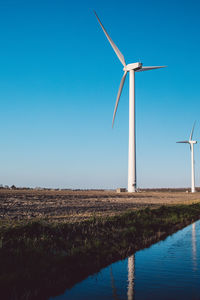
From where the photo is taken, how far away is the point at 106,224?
20.8 m

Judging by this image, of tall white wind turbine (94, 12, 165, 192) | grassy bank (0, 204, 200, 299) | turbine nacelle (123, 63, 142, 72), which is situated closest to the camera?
grassy bank (0, 204, 200, 299)

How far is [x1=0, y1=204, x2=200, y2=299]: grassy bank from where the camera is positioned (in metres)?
10.5

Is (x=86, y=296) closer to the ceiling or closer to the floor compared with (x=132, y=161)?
closer to the floor

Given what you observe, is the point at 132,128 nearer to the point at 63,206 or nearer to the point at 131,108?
the point at 131,108

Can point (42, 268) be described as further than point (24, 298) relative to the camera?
Yes

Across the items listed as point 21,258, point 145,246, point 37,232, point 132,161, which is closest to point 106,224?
point 145,246

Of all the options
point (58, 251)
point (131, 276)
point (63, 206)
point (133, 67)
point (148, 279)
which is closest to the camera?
point (148, 279)

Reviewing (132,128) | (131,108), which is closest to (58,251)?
(132,128)

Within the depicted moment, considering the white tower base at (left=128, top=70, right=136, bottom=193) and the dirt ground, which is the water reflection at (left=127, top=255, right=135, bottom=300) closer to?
the dirt ground

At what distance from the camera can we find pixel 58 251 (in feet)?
46.0

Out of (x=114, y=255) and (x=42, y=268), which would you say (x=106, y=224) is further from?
(x=42, y=268)

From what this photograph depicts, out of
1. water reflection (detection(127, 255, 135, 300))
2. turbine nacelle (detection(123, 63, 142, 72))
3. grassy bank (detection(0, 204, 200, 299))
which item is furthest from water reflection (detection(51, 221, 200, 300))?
turbine nacelle (detection(123, 63, 142, 72))

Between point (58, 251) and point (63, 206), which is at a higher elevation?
point (63, 206)

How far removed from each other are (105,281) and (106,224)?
955 cm
